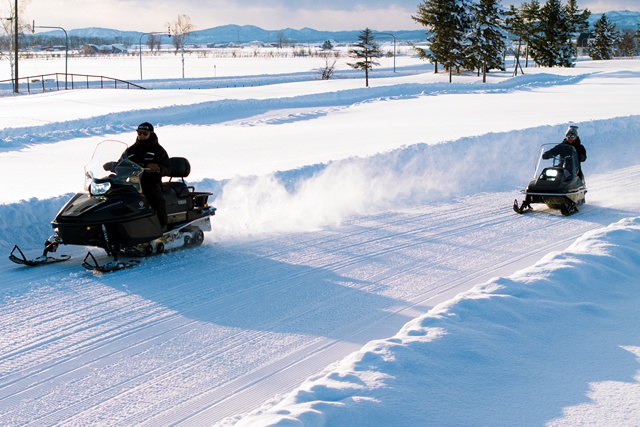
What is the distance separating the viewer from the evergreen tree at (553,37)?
7456 cm

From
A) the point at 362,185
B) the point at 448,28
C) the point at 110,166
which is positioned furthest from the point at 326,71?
the point at 110,166

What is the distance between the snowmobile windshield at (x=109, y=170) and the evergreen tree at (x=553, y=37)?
77.7 m

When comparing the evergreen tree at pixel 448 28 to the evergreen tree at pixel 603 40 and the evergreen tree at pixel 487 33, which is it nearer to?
the evergreen tree at pixel 487 33

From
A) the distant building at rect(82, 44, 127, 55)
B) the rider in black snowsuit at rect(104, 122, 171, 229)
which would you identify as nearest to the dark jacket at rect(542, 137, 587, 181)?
the rider in black snowsuit at rect(104, 122, 171, 229)

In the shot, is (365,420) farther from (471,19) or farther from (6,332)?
(471,19)

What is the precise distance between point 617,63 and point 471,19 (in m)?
20.4

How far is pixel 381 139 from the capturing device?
18.3 meters

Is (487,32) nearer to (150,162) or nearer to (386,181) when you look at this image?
(386,181)

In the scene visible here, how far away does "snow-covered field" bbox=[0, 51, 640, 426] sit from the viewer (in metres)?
3.59

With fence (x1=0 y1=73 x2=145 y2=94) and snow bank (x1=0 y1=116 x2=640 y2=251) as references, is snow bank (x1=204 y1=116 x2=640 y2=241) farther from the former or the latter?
fence (x1=0 y1=73 x2=145 y2=94)

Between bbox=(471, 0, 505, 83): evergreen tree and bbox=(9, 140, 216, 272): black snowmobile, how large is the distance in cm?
5509

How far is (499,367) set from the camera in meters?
3.94

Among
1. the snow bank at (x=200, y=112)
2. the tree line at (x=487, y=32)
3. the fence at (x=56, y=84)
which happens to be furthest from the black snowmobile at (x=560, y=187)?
the tree line at (x=487, y=32)

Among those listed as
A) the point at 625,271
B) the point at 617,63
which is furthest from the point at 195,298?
the point at 617,63
